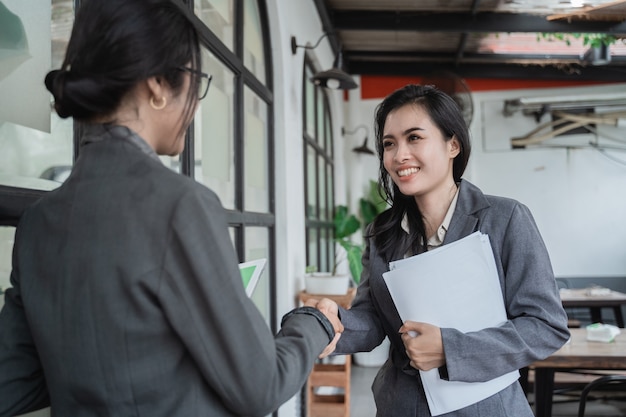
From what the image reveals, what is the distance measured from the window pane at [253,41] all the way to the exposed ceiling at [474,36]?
1320mm

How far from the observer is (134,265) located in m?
0.72

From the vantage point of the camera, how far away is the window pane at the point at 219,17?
2424 mm

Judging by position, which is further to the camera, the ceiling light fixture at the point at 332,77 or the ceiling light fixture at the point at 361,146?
the ceiling light fixture at the point at 361,146

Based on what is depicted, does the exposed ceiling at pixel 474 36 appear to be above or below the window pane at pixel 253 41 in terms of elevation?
above

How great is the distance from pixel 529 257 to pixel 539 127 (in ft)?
24.0

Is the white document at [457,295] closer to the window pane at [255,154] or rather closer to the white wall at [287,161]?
the window pane at [255,154]

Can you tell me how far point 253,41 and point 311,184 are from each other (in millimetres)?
2193

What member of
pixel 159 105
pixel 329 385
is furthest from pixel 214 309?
pixel 329 385

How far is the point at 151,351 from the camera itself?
2.44 feet

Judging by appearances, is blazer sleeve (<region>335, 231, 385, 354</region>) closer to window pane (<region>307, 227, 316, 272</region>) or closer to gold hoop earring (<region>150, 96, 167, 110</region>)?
gold hoop earring (<region>150, 96, 167, 110</region>)

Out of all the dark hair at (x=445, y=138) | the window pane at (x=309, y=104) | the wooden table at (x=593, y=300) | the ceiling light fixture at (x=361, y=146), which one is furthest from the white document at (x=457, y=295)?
the ceiling light fixture at (x=361, y=146)

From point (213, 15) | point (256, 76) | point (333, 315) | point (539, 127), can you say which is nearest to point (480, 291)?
point (333, 315)

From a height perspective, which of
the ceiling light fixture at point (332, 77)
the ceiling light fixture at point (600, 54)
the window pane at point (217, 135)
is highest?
the ceiling light fixture at point (600, 54)

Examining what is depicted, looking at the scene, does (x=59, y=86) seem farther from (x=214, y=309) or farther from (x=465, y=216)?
(x=465, y=216)
